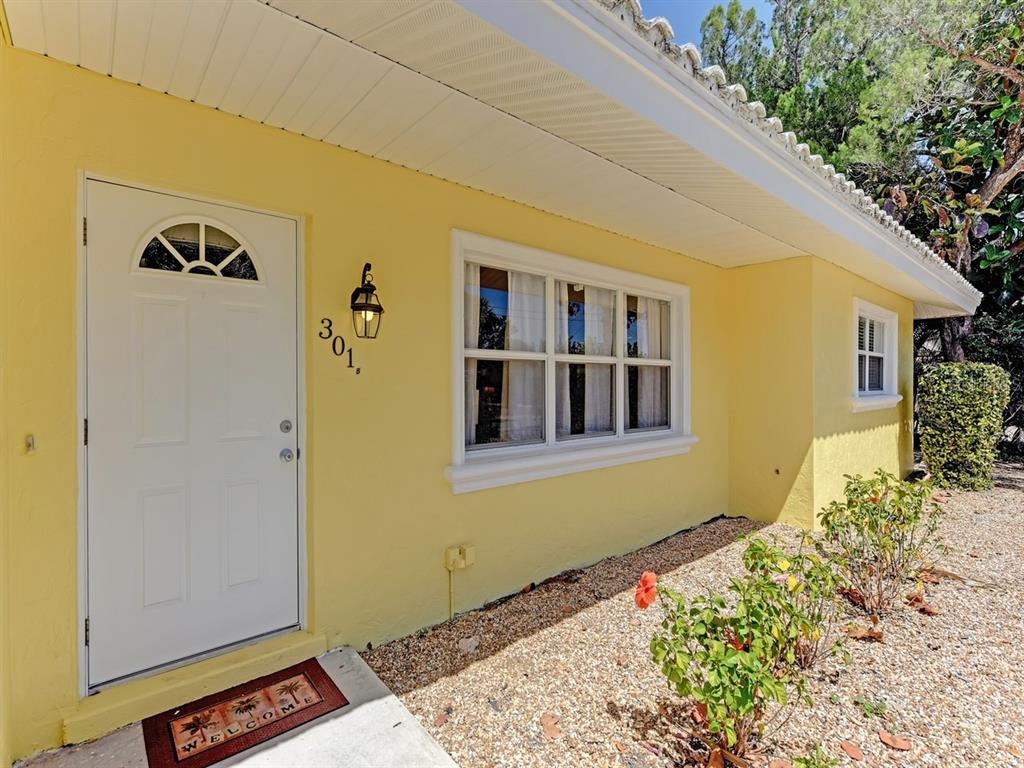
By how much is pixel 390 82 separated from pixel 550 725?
344 cm

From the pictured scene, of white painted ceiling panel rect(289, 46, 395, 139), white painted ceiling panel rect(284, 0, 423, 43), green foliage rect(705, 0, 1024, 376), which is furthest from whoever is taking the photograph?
green foliage rect(705, 0, 1024, 376)

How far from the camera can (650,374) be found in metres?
5.96

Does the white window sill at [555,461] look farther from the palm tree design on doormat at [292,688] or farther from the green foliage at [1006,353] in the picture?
the green foliage at [1006,353]

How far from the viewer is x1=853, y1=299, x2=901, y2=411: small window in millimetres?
7285

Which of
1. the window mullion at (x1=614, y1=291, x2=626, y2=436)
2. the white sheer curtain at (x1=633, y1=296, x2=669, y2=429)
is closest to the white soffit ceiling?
the window mullion at (x1=614, y1=291, x2=626, y2=436)

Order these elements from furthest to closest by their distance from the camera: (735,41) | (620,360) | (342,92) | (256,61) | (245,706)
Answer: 1. (735,41)
2. (620,360)
3. (245,706)
4. (342,92)
5. (256,61)

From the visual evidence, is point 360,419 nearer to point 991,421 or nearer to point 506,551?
point 506,551

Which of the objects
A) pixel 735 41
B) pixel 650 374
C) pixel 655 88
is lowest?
pixel 650 374

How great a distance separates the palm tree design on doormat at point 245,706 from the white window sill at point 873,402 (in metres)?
7.40

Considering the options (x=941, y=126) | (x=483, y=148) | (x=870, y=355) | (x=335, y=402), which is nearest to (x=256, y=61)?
(x=483, y=148)

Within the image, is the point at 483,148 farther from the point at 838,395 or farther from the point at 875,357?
the point at 875,357

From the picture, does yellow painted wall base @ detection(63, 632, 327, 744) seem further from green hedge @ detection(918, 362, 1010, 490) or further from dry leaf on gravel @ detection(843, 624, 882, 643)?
green hedge @ detection(918, 362, 1010, 490)

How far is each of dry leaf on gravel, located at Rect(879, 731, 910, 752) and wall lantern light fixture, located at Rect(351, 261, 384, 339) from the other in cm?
367

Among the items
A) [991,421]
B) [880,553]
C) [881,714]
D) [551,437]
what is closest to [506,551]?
[551,437]
